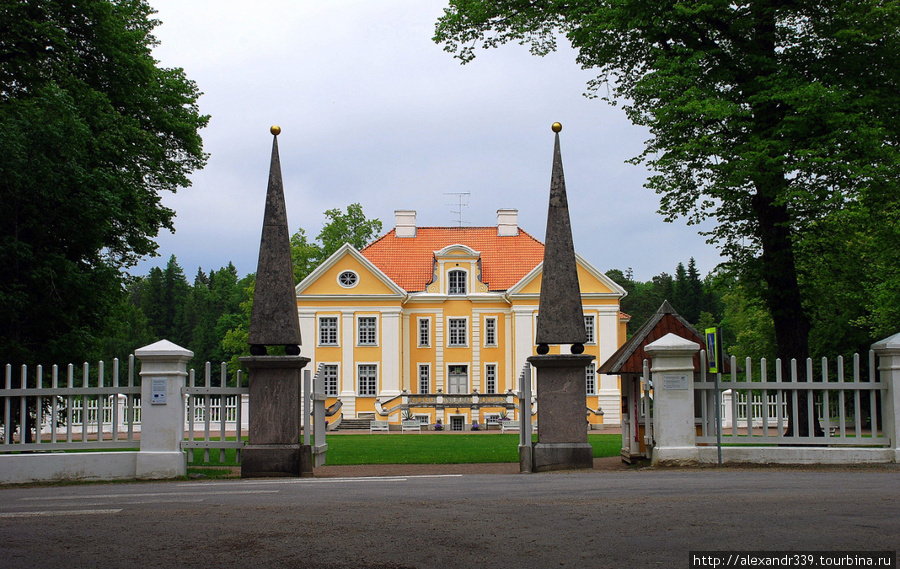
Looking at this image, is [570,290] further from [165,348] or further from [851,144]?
[851,144]

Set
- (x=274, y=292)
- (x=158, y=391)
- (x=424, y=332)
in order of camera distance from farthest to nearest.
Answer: (x=424, y=332), (x=274, y=292), (x=158, y=391)

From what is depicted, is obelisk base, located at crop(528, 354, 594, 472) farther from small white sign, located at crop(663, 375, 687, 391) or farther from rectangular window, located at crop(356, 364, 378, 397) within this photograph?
rectangular window, located at crop(356, 364, 378, 397)

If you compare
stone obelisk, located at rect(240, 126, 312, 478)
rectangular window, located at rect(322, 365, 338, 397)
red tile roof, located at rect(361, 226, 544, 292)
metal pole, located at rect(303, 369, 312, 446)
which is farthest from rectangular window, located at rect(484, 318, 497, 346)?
metal pole, located at rect(303, 369, 312, 446)

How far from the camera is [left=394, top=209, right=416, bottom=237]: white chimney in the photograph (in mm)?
55844

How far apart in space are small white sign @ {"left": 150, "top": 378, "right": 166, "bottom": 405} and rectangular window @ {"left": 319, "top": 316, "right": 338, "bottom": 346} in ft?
127

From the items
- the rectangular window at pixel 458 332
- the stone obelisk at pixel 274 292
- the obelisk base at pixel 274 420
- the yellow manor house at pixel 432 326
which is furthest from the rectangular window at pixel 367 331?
the obelisk base at pixel 274 420

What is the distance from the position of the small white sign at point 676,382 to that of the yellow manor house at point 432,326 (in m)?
35.9

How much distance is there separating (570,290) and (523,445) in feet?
7.90

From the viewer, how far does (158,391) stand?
38.8 ft

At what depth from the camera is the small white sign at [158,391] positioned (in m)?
11.8

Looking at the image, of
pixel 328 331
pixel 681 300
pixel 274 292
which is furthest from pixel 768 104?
pixel 681 300

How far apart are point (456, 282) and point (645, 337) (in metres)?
38.0

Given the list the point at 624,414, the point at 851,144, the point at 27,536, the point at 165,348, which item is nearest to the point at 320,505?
the point at 27,536

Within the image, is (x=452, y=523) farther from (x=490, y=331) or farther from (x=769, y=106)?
(x=490, y=331)
